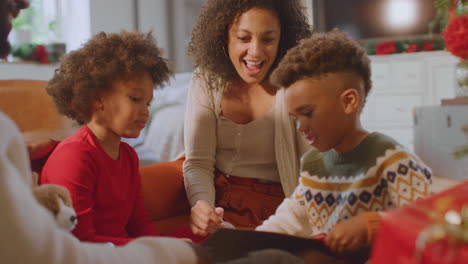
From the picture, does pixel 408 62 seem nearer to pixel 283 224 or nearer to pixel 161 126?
pixel 161 126

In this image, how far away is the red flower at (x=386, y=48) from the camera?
13.6 feet

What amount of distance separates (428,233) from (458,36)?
0.29m

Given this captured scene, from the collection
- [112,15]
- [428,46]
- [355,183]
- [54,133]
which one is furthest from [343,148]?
[112,15]

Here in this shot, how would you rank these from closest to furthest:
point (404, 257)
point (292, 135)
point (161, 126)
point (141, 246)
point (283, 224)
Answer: point (404, 257)
point (141, 246)
point (283, 224)
point (292, 135)
point (161, 126)

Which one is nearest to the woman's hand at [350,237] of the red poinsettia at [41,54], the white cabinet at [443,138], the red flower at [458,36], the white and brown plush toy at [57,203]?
the white cabinet at [443,138]

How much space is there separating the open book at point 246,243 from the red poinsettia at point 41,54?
10.1 feet

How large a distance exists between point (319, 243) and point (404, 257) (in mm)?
211

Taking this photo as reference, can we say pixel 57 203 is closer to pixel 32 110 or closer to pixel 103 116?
pixel 103 116

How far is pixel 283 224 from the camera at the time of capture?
866 millimetres

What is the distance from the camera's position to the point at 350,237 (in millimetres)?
666

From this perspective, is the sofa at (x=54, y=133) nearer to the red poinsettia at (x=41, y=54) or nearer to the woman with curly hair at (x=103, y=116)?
the woman with curly hair at (x=103, y=116)

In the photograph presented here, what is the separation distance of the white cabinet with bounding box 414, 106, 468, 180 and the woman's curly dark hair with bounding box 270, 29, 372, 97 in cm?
11

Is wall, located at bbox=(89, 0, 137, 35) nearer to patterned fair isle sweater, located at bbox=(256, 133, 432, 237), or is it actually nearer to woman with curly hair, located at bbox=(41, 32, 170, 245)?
woman with curly hair, located at bbox=(41, 32, 170, 245)

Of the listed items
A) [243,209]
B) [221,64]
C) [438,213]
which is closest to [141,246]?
[438,213]
